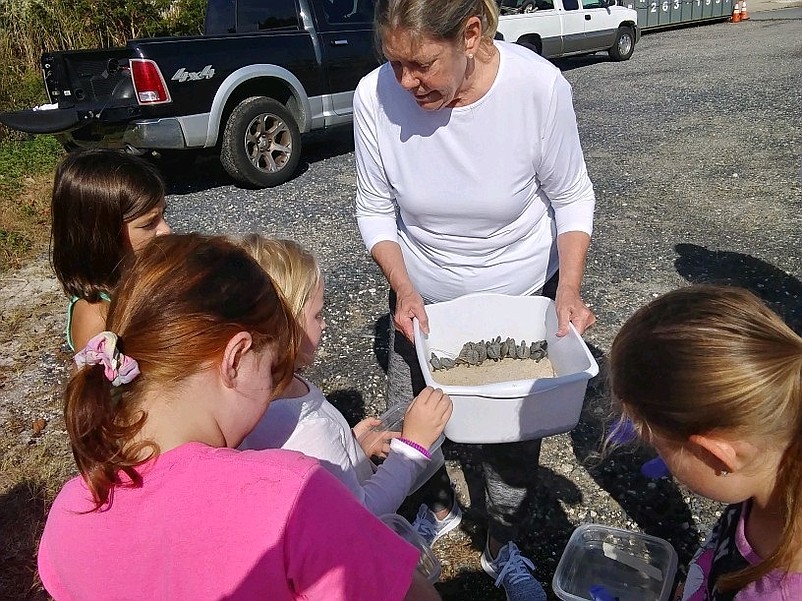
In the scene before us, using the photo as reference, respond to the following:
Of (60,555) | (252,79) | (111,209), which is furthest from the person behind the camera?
(252,79)

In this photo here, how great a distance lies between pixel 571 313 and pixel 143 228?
135 centimetres

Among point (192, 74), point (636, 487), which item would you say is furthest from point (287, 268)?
point (192, 74)

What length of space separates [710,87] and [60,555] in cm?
1066

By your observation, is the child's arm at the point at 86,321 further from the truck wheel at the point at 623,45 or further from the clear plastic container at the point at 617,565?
the truck wheel at the point at 623,45

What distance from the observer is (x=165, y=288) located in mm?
1158

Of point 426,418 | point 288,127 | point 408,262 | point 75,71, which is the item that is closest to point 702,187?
point 288,127

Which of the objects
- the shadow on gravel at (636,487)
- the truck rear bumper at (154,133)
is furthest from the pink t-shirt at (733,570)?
the truck rear bumper at (154,133)

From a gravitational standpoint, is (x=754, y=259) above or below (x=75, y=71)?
below

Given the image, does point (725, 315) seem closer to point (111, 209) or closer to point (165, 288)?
point (165, 288)

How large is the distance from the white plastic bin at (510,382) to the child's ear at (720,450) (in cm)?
47

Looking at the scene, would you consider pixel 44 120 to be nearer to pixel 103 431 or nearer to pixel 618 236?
pixel 618 236

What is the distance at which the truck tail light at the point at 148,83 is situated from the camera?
5.88 meters

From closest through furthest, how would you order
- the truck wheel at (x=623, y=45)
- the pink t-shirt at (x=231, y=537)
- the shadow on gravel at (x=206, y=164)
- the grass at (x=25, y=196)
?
the pink t-shirt at (x=231, y=537), the grass at (x=25, y=196), the shadow on gravel at (x=206, y=164), the truck wheel at (x=623, y=45)

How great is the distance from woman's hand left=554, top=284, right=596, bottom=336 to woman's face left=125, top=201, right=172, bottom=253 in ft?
4.07
